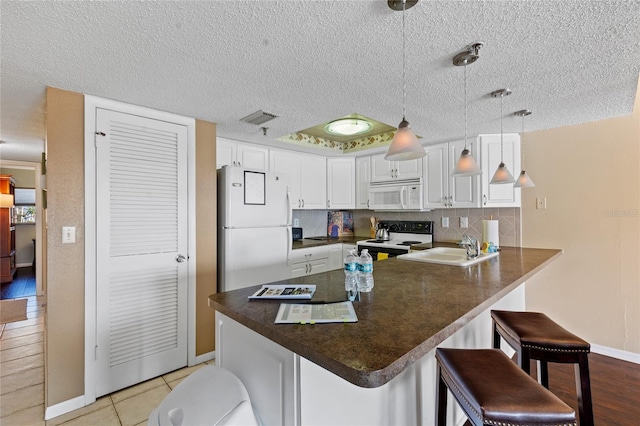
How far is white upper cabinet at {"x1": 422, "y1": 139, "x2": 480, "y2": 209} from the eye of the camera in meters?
3.19

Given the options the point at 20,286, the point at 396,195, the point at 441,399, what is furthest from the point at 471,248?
the point at 20,286

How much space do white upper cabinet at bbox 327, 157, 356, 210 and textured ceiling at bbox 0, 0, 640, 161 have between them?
1783mm

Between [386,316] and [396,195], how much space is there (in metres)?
2.84

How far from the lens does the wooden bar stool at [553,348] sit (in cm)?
141

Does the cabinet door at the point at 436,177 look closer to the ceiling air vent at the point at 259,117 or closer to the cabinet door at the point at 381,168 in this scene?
the cabinet door at the point at 381,168

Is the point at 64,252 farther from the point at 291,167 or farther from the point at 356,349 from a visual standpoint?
the point at 291,167

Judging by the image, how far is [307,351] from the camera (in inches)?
33.3

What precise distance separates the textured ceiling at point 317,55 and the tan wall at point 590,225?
1.43 feet

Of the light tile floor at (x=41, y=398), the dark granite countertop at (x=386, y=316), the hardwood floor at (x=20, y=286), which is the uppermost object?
the dark granite countertop at (x=386, y=316)

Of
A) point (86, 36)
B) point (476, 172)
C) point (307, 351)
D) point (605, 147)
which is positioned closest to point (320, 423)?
point (307, 351)

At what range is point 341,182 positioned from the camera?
423 cm

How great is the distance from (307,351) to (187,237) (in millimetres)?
1994

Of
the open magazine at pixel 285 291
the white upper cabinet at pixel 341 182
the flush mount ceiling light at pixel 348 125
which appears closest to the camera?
the open magazine at pixel 285 291

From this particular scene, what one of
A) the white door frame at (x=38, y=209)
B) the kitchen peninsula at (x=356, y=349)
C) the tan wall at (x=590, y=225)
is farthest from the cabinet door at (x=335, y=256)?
the white door frame at (x=38, y=209)
